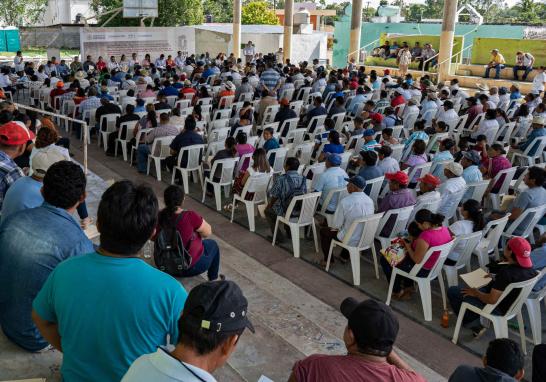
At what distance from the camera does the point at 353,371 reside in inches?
88.0

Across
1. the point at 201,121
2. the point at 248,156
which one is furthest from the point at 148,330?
the point at 201,121

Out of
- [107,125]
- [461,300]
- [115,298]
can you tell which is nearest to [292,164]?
[461,300]

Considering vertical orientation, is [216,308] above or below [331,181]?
above

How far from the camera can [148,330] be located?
6.66 feet

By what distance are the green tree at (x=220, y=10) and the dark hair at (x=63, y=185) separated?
45.6 meters

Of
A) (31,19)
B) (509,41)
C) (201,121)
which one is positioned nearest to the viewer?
(201,121)

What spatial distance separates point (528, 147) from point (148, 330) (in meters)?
9.00

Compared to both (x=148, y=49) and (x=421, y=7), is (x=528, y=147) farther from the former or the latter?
(x=421, y=7)

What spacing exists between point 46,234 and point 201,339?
4.32 feet

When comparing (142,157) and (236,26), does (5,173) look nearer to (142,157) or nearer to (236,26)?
(142,157)

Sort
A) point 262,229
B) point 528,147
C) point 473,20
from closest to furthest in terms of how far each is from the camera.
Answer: point 262,229
point 528,147
point 473,20

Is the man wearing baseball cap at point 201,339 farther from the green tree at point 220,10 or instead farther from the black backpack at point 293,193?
the green tree at point 220,10

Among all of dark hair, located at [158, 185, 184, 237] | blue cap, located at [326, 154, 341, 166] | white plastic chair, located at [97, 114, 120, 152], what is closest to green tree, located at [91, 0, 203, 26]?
white plastic chair, located at [97, 114, 120, 152]

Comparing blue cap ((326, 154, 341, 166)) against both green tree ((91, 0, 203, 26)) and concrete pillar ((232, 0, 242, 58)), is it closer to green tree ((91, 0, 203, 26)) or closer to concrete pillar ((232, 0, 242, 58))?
concrete pillar ((232, 0, 242, 58))
